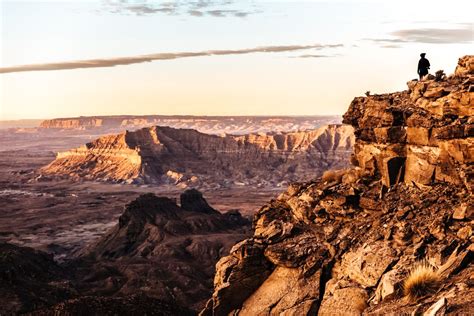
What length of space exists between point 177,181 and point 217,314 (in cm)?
16782

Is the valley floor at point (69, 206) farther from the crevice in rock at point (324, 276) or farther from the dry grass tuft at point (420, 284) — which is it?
the dry grass tuft at point (420, 284)

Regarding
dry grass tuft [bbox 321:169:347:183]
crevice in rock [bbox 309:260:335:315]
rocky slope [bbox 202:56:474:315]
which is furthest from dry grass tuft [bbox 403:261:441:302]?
dry grass tuft [bbox 321:169:347:183]

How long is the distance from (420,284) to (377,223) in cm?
464

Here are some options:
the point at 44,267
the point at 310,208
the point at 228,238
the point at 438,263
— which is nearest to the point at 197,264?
the point at 228,238

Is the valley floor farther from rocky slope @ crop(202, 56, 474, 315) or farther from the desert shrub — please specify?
the desert shrub

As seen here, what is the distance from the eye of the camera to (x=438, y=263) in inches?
654

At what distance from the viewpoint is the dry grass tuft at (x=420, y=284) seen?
589 inches

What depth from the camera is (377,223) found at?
19562mm

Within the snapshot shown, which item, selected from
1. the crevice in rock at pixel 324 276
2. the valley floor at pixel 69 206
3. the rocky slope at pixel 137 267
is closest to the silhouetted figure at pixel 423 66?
the crevice in rock at pixel 324 276

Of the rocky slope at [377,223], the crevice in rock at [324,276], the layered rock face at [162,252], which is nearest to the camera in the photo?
the rocky slope at [377,223]

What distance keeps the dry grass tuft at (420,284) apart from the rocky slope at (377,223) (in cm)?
15

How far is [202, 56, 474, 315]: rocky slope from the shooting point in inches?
679

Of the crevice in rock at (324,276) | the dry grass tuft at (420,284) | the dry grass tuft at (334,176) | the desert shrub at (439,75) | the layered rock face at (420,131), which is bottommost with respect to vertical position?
the crevice in rock at (324,276)

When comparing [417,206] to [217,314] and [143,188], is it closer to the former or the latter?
[217,314]
